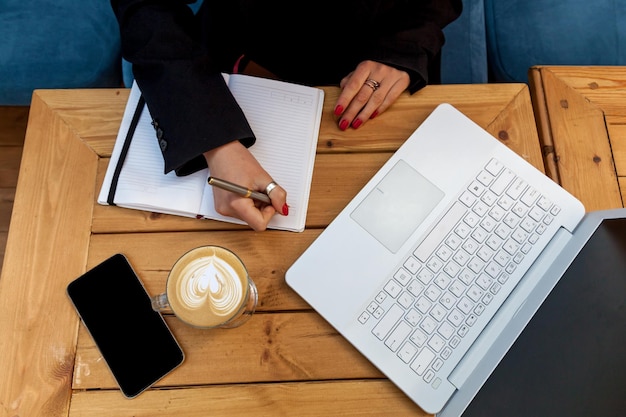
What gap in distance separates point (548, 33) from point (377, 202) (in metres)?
0.73

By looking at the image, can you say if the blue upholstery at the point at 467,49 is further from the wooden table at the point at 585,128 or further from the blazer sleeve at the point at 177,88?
the blazer sleeve at the point at 177,88

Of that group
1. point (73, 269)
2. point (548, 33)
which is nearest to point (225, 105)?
point (73, 269)

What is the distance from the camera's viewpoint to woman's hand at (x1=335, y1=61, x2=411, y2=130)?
0.79 meters

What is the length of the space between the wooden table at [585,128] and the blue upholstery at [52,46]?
94cm

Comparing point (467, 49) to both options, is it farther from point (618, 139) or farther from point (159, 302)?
point (159, 302)

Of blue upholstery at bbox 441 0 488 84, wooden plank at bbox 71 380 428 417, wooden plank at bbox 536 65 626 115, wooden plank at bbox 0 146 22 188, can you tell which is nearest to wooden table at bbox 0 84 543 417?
wooden plank at bbox 71 380 428 417

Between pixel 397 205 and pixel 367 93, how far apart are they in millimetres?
201

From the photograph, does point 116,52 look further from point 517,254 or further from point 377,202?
point 517,254

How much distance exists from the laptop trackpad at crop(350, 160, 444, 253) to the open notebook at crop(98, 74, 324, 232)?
103 mm

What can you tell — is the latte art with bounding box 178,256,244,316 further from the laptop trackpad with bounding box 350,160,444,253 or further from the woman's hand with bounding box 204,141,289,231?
the laptop trackpad with bounding box 350,160,444,253

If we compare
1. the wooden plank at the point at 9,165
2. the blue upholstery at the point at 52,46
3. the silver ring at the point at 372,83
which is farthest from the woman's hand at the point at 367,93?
the wooden plank at the point at 9,165

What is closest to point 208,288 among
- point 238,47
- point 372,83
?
point 372,83

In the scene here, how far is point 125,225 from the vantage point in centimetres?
74

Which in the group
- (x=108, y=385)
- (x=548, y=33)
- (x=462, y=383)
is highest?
(x=548, y=33)
